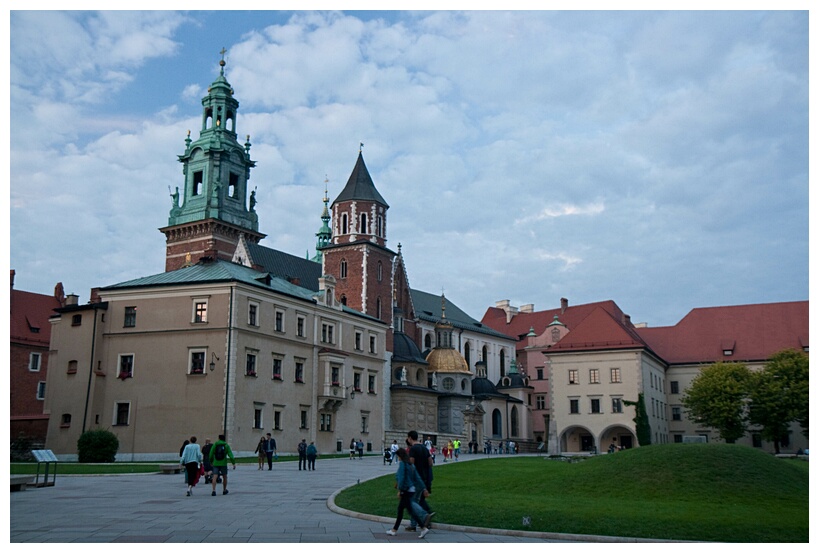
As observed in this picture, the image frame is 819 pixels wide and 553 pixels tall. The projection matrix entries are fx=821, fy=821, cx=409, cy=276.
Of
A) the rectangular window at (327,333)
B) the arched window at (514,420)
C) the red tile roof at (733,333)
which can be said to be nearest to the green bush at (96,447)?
the rectangular window at (327,333)

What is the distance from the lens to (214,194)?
85.9 m

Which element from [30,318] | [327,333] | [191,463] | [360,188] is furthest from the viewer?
[360,188]

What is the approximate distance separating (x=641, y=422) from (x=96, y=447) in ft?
139

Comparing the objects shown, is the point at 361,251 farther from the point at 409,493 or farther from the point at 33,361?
the point at 409,493

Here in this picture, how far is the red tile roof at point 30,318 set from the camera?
6756 cm

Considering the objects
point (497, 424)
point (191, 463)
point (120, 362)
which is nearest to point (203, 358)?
point (120, 362)

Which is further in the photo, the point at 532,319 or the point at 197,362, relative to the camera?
the point at 532,319

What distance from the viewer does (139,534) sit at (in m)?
14.9

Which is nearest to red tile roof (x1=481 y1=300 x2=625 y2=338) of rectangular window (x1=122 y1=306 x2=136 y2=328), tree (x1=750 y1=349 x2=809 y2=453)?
tree (x1=750 y1=349 x2=809 y2=453)

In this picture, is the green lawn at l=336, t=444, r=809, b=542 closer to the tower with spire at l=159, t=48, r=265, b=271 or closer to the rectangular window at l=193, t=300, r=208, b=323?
the rectangular window at l=193, t=300, r=208, b=323

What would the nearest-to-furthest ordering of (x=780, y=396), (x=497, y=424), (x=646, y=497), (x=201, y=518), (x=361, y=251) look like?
(x=201, y=518)
(x=646, y=497)
(x=780, y=396)
(x=361, y=251)
(x=497, y=424)

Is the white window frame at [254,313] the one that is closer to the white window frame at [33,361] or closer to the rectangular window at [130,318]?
the rectangular window at [130,318]

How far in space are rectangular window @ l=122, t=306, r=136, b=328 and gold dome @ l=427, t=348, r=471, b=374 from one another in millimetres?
37258

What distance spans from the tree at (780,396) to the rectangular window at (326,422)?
3403cm
